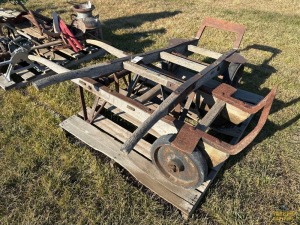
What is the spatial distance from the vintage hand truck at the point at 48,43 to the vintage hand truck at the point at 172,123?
2.22 metres

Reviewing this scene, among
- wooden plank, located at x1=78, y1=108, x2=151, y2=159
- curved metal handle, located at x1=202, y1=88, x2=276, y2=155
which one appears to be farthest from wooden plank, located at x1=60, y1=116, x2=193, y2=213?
curved metal handle, located at x1=202, y1=88, x2=276, y2=155

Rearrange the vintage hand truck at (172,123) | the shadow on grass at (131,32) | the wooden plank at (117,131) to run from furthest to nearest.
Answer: the shadow on grass at (131,32), the wooden plank at (117,131), the vintage hand truck at (172,123)

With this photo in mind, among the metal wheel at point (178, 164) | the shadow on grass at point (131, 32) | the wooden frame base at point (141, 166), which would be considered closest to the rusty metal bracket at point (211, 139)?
the metal wheel at point (178, 164)

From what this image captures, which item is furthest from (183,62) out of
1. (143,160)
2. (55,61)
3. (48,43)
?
(55,61)

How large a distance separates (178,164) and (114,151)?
115 cm

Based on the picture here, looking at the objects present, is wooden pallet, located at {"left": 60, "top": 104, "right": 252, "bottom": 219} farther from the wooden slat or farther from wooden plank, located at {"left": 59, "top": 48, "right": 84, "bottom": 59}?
wooden plank, located at {"left": 59, "top": 48, "right": 84, "bottom": 59}

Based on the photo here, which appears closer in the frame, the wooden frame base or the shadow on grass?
the wooden frame base

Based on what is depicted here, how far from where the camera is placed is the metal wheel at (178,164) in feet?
9.66

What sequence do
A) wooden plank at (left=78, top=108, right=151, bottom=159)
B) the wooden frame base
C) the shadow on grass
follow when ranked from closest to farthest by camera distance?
the wooden frame base → wooden plank at (left=78, top=108, right=151, bottom=159) → the shadow on grass

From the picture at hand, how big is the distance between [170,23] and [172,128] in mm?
7313

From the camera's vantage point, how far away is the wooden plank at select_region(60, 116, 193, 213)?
3.28 metres

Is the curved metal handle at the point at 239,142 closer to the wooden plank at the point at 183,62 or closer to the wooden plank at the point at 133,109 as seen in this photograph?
the wooden plank at the point at 133,109

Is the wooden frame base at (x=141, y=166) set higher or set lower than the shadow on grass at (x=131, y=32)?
higher

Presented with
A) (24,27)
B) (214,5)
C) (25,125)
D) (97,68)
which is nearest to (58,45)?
(24,27)
